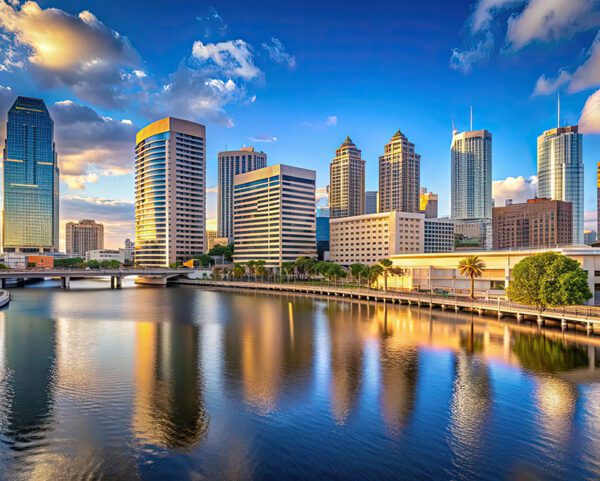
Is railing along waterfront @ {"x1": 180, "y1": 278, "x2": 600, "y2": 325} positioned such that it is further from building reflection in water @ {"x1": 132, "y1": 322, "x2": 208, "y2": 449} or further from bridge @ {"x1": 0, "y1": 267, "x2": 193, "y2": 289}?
bridge @ {"x1": 0, "y1": 267, "x2": 193, "y2": 289}

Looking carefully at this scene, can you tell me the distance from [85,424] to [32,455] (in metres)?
4.62

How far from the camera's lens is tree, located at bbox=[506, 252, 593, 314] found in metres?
66.2

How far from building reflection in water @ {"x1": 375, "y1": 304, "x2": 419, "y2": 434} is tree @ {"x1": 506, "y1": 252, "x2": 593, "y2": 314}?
21.2m

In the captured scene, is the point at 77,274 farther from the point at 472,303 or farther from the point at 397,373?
the point at 397,373

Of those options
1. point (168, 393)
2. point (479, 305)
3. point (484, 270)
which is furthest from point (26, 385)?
point (484, 270)

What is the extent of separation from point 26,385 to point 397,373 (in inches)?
1509

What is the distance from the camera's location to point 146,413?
110 ft

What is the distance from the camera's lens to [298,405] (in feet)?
116

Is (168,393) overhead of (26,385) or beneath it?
beneath

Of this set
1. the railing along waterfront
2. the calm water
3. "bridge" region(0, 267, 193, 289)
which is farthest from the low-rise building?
"bridge" region(0, 267, 193, 289)

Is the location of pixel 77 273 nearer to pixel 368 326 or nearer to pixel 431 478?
pixel 368 326

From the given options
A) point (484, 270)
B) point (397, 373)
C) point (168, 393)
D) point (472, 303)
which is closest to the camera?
point (168, 393)

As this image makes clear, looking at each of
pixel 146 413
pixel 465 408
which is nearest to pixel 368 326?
pixel 465 408

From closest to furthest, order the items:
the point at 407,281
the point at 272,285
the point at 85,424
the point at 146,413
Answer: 1. the point at 85,424
2. the point at 146,413
3. the point at 407,281
4. the point at 272,285
